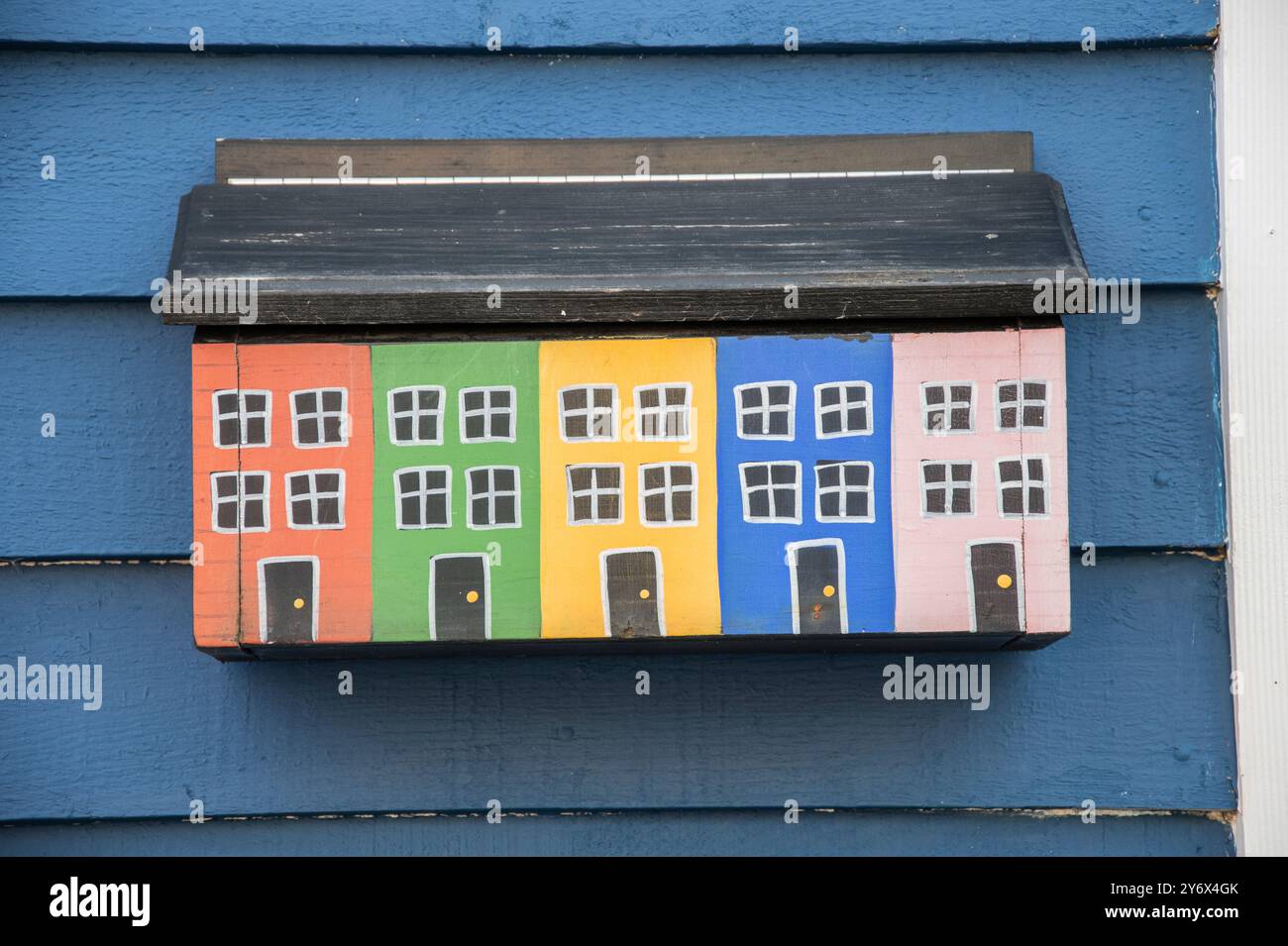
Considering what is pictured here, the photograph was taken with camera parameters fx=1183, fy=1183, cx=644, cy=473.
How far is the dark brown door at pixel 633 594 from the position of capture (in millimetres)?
2111

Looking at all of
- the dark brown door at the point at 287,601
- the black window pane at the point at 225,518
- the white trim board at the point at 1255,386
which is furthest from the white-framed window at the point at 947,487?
the black window pane at the point at 225,518

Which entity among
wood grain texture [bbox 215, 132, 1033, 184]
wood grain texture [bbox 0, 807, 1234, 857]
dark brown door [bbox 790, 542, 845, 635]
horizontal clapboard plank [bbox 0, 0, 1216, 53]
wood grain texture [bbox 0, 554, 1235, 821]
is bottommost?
wood grain texture [bbox 0, 807, 1234, 857]

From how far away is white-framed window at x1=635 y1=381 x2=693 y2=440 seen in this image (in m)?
2.13

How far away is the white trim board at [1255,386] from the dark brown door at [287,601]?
1.77 m

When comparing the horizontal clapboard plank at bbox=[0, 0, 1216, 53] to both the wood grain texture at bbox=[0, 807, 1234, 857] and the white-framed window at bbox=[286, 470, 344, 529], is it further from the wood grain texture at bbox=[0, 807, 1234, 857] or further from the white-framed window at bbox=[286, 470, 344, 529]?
the wood grain texture at bbox=[0, 807, 1234, 857]

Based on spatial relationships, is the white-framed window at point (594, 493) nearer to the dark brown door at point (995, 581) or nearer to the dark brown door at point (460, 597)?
the dark brown door at point (460, 597)

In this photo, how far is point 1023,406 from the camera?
2.12 m

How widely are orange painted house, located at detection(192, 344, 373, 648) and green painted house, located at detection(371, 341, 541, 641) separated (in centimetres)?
4

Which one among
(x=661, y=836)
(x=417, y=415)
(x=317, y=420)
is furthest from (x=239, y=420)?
(x=661, y=836)

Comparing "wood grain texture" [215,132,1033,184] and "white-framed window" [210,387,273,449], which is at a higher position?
"wood grain texture" [215,132,1033,184]

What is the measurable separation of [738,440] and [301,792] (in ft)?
3.59

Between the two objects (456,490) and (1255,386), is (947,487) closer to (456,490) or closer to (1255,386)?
(1255,386)

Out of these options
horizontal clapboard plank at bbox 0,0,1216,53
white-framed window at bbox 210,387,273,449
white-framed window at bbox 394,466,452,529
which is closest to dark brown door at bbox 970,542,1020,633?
white-framed window at bbox 394,466,452,529

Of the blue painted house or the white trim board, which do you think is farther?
the white trim board
